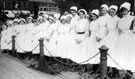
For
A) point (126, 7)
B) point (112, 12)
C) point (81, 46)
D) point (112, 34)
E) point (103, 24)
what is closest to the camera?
point (126, 7)

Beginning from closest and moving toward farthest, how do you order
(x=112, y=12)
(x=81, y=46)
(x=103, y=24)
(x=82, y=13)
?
(x=112, y=12) → (x=103, y=24) → (x=81, y=46) → (x=82, y=13)

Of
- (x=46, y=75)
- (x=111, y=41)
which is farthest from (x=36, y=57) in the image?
(x=111, y=41)

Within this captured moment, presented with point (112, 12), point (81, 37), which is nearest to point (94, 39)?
point (81, 37)

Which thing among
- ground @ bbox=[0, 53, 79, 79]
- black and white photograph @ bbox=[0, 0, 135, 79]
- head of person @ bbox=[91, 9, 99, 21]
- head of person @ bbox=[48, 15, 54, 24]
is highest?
head of person @ bbox=[91, 9, 99, 21]

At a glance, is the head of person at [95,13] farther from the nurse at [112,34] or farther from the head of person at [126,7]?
the head of person at [126,7]

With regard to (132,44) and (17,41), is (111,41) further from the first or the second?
(17,41)

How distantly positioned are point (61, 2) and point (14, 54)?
6.00 metres

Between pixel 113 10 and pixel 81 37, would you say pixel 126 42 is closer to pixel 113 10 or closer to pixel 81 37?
pixel 113 10

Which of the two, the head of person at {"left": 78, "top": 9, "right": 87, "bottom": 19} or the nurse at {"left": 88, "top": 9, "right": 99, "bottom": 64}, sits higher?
the head of person at {"left": 78, "top": 9, "right": 87, "bottom": 19}

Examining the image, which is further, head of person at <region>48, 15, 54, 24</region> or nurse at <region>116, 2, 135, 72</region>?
head of person at <region>48, 15, 54, 24</region>

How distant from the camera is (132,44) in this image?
231 inches

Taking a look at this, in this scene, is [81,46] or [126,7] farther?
[81,46]

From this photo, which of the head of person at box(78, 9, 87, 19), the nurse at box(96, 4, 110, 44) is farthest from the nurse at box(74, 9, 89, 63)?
the nurse at box(96, 4, 110, 44)

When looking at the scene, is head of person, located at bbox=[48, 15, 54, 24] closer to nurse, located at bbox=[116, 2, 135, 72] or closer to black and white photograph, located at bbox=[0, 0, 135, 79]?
black and white photograph, located at bbox=[0, 0, 135, 79]
